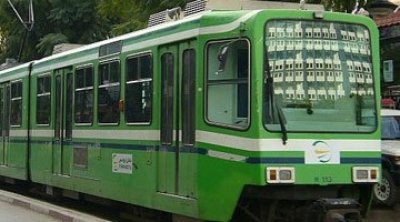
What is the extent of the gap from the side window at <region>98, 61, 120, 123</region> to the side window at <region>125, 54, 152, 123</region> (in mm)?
409

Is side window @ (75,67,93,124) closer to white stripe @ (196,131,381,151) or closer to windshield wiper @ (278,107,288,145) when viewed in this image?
white stripe @ (196,131,381,151)

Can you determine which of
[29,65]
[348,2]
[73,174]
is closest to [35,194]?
[29,65]

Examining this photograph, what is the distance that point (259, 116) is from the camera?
816cm

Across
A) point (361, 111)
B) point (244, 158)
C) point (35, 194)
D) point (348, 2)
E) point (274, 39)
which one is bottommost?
point (35, 194)

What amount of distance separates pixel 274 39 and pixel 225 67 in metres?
0.66

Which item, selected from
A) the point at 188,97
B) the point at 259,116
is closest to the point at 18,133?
the point at 188,97

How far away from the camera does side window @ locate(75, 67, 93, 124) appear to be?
40.0ft

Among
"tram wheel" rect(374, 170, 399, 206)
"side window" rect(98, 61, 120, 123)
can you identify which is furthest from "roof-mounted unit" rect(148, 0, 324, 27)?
"tram wheel" rect(374, 170, 399, 206)

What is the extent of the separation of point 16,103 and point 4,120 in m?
1.28

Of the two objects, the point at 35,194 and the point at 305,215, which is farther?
the point at 35,194

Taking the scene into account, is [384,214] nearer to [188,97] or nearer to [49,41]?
[188,97]

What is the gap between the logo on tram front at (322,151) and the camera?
8.40m

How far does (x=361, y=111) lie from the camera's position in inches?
346

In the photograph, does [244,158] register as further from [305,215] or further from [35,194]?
[35,194]
